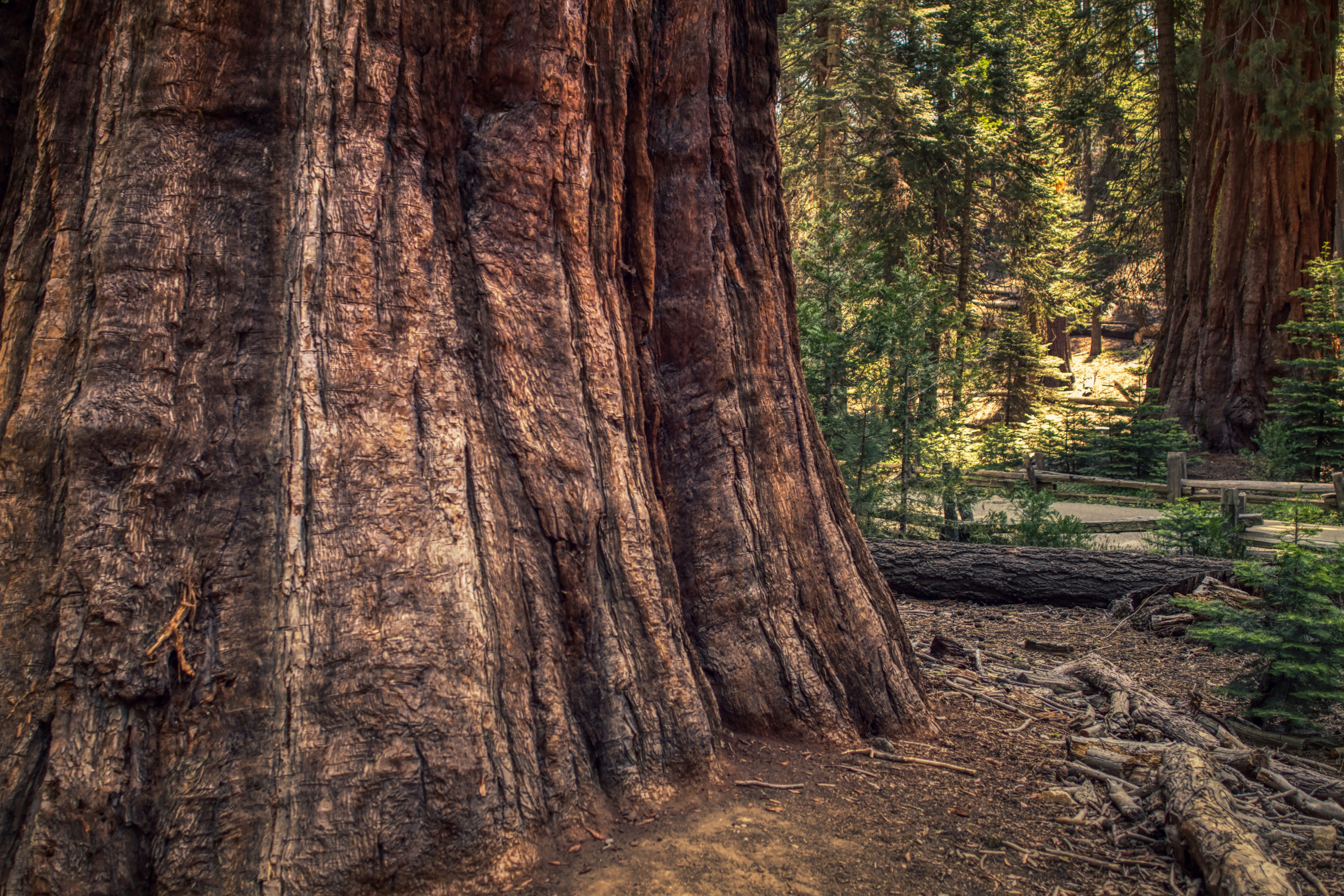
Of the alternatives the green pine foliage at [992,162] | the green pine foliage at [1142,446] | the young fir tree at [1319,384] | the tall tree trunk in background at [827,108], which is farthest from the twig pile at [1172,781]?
the tall tree trunk in background at [827,108]

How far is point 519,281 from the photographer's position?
2.96 meters

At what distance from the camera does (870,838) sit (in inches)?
112

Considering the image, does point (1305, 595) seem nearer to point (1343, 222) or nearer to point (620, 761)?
point (620, 761)

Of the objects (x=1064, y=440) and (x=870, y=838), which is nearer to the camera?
(x=870, y=838)

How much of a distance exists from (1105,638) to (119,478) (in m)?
6.44

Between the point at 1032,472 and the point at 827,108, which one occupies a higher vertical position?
the point at 827,108

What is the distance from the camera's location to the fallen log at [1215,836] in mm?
2506

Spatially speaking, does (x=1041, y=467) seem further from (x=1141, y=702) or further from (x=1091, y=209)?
(x=1091, y=209)

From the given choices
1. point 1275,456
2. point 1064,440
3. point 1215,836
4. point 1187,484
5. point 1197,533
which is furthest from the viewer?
point 1064,440

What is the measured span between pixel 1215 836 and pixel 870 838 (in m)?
1.14

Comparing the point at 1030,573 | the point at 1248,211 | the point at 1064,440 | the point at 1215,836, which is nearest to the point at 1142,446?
the point at 1064,440

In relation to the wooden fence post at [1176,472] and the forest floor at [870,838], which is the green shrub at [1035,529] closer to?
the wooden fence post at [1176,472]

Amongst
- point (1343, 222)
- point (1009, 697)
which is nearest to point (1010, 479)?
point (1343, 222)

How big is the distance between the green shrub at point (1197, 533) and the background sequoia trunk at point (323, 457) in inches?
293
